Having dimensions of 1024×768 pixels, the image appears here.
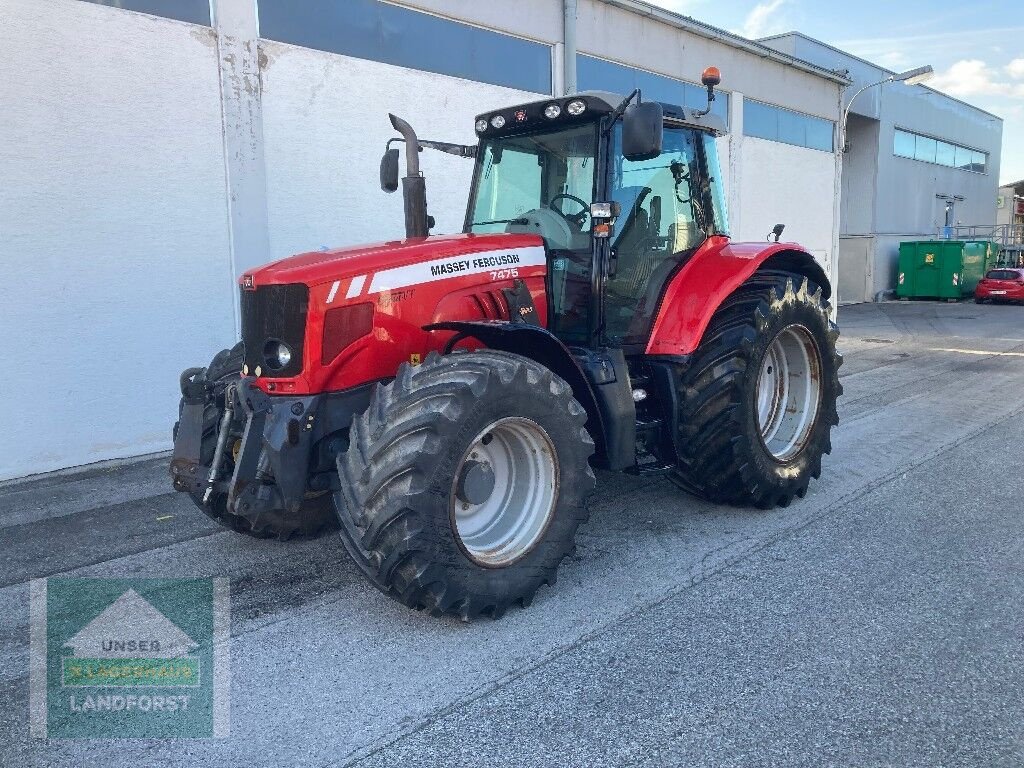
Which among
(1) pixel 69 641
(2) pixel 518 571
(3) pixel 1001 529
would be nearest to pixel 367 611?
(2) pixel 518 571

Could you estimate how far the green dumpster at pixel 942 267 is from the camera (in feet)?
90.1

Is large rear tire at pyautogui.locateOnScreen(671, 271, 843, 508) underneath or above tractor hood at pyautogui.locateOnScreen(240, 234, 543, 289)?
underneath

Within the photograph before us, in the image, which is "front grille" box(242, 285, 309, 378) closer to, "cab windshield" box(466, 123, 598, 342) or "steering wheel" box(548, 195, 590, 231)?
"cab windshield" box(466, 123, 598, 342)

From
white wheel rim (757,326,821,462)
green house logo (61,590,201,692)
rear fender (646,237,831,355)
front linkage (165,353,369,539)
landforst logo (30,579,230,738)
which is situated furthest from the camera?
white wheel rim (757,326,821,462)

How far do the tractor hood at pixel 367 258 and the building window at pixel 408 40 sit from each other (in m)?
4.91

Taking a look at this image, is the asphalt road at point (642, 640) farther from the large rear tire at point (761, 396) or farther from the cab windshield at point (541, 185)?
the cab windshield at point (541, 185)

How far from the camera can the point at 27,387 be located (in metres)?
6.62

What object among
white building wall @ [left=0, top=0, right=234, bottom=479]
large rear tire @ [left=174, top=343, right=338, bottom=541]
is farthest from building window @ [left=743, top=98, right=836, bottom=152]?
large rear tire @ [left=174, top=343, right=338, bottom=541]

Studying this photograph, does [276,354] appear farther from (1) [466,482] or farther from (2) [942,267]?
(2) [942,267]

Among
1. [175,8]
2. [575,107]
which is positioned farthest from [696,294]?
[175,8]

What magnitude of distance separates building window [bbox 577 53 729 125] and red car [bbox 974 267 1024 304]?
50.3 ft

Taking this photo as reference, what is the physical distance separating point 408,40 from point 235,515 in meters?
6.68

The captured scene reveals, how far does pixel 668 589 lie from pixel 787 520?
51.6 inches

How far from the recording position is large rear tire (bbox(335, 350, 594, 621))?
321cm
